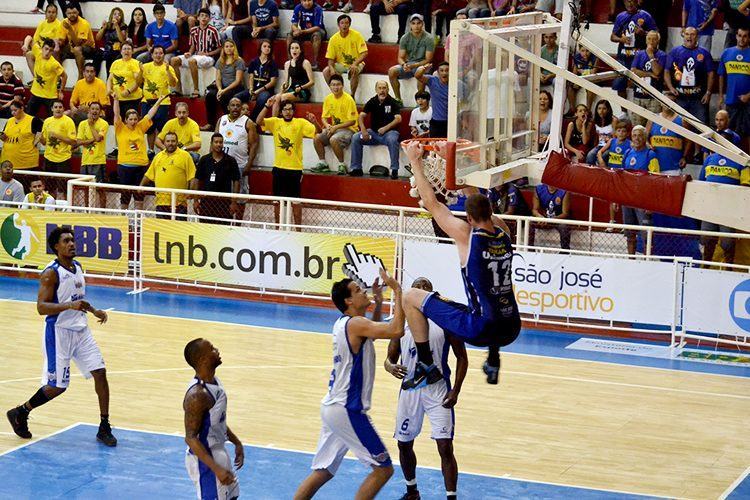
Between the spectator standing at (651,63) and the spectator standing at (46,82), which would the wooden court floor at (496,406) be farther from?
the spectator standing at (46,82)

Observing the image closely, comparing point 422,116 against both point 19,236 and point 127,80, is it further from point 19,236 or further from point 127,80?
point 19,236

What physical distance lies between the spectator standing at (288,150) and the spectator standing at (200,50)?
3.38 m

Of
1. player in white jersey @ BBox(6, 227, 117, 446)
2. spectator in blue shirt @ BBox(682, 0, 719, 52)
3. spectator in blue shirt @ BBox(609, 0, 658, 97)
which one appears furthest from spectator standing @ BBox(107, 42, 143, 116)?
player in white jersey @ BBox(6, 227, 117, 446)

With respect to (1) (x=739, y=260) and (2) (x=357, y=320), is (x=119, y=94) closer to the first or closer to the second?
(1) (x=739, y=260)

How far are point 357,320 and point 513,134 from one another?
292 centimetres

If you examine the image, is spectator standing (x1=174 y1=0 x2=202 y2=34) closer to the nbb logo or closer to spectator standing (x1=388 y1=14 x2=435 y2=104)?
spectator standing (x1=388 y1=14 x2=435 y2=104)

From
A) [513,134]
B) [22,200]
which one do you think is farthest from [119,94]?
[513,134]

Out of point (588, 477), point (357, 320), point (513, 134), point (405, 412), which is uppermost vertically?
point (513, 134)

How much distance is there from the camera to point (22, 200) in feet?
71.5

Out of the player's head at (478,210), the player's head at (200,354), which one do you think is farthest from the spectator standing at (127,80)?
the player's head at (200,354)

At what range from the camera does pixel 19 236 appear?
2123 cm

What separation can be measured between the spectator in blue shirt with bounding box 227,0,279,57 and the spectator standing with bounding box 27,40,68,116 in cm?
361

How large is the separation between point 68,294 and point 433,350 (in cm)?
397

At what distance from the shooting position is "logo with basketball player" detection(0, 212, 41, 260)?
69.1 feet
